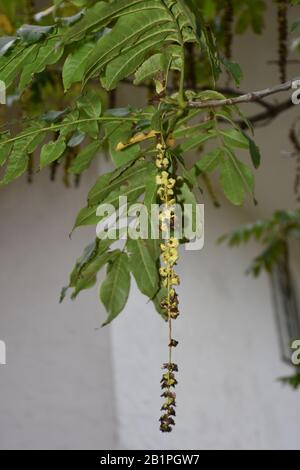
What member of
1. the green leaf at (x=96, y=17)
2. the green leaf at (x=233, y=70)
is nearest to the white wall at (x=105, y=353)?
the green leaf at (x=233, y=70)

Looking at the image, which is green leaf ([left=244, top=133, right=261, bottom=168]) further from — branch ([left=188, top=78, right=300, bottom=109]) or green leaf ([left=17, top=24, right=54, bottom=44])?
green leaf ([left=17, top=24, right=54, bottom=44])

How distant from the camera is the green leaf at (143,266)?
1.12 m

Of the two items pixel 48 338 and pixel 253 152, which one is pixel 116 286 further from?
pixel 48 338

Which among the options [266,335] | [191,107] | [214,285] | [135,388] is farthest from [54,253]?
[191,107]

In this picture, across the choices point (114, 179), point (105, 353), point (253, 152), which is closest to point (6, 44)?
point (114, 179)

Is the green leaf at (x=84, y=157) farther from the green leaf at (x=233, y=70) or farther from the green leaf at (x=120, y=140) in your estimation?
the green leaf at (x=233, y=70)

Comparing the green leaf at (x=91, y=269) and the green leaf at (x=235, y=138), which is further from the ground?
the green leaf at (x=235, y=138)

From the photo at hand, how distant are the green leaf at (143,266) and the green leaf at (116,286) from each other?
21mm

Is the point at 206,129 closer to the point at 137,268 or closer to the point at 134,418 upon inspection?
the point at 137,268

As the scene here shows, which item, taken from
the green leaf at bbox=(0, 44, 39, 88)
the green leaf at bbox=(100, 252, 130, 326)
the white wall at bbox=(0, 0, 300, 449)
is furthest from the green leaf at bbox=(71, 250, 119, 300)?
the white wall at bbox=(0, 0, 300, 449)

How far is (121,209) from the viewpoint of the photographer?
1133 mm

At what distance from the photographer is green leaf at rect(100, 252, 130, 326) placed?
3.82ft

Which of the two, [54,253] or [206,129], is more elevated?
[54,253]

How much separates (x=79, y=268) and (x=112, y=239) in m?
0.07
